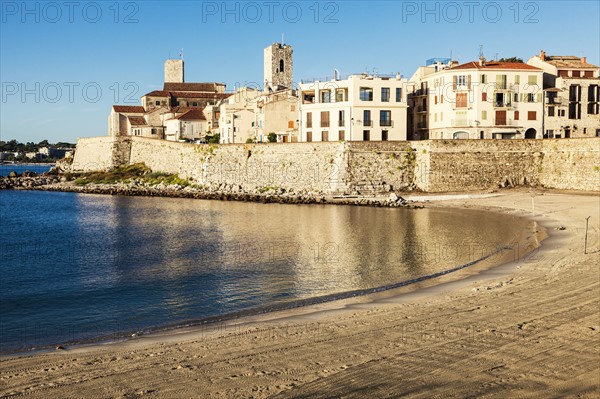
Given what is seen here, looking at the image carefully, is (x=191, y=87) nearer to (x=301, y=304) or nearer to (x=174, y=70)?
(x=174, y=70)

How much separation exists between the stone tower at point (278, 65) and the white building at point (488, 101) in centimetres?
4230

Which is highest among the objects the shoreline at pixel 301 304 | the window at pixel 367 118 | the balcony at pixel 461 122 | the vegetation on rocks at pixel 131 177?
the window at pixel 367 118

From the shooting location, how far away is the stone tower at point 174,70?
114 m

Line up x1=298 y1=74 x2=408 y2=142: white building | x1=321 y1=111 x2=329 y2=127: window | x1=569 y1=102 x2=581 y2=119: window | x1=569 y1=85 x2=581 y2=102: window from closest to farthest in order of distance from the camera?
x1=298 y1=74 x2=408 y2=142: white building, x1=569 y1=102 x2=581 y2=119: window, x1=569 y1=85 x2=581 y2=102: window, x1=321 y1=111 x2=329 y2=127: window

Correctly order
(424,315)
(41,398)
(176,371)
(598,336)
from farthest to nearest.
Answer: (424,315) → (598,336) → (176,371) → (41,398)

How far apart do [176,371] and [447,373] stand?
4.72m

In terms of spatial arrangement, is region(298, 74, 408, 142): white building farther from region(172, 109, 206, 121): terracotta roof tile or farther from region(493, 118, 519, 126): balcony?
region(172, 109, 206, 121): terracotta roof tile

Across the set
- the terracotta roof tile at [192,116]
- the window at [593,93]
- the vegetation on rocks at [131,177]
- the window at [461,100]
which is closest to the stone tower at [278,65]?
the terracotta roof tile at [192,116]

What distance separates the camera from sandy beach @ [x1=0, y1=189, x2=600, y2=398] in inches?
380

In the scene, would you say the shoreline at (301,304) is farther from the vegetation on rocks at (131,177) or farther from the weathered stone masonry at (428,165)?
the vegetation on rocks at (131,177)

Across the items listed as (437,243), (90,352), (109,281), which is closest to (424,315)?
(90,352)

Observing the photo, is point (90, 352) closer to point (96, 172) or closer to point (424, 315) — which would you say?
point (424, 315)

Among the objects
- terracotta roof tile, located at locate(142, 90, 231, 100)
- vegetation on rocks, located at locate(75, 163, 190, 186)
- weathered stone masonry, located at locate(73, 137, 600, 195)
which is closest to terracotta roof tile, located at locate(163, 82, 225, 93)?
terracotta roof tile, located at locate(142, 90, 231, 100)

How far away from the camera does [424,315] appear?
14.6 meters
